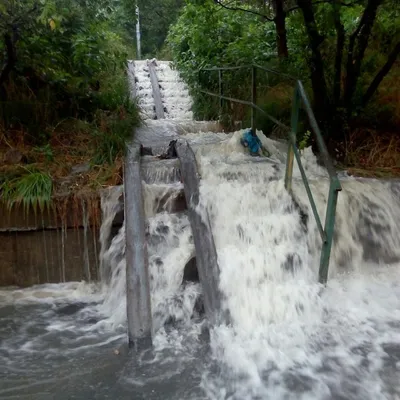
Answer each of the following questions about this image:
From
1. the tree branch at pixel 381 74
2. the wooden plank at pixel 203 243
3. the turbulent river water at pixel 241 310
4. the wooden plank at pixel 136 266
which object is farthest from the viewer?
the tree branch at pixel 381 74

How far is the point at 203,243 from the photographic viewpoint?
471 centimetres

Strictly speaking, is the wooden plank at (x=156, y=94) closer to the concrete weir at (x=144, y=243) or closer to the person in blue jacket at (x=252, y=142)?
the person in blue jacket at (x=252, y=142)

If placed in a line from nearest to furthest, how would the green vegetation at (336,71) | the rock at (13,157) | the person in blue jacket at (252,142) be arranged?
1. the rock at (13,157)
2. the green vegetation at (336,71)
3. the person in blue jacket at (252,142)

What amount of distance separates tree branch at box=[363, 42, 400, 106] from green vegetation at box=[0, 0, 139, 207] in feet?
11.1

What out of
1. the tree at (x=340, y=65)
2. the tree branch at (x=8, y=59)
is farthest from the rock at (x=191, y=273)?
the tree branch at (x=8, y=59)

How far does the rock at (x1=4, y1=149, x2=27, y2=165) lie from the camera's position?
19.0 ft

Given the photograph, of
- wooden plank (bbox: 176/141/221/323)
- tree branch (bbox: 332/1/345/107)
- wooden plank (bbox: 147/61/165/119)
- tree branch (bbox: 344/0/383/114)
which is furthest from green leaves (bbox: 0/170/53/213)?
wooden plank (bbox: 147/61/165/119)

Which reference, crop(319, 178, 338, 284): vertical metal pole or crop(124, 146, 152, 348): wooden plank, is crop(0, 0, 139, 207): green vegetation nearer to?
crop(124, 146, 152, 348): wooden plank

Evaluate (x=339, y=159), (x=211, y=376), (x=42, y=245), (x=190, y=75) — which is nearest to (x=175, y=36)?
(x=190, y=75)

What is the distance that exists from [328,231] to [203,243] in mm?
1176

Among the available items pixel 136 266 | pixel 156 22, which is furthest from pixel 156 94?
pixel 156 22

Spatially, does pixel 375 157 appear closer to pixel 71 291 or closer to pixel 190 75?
pixel 71 291

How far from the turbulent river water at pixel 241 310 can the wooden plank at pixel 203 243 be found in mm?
93

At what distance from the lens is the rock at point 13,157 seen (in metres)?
5.78
